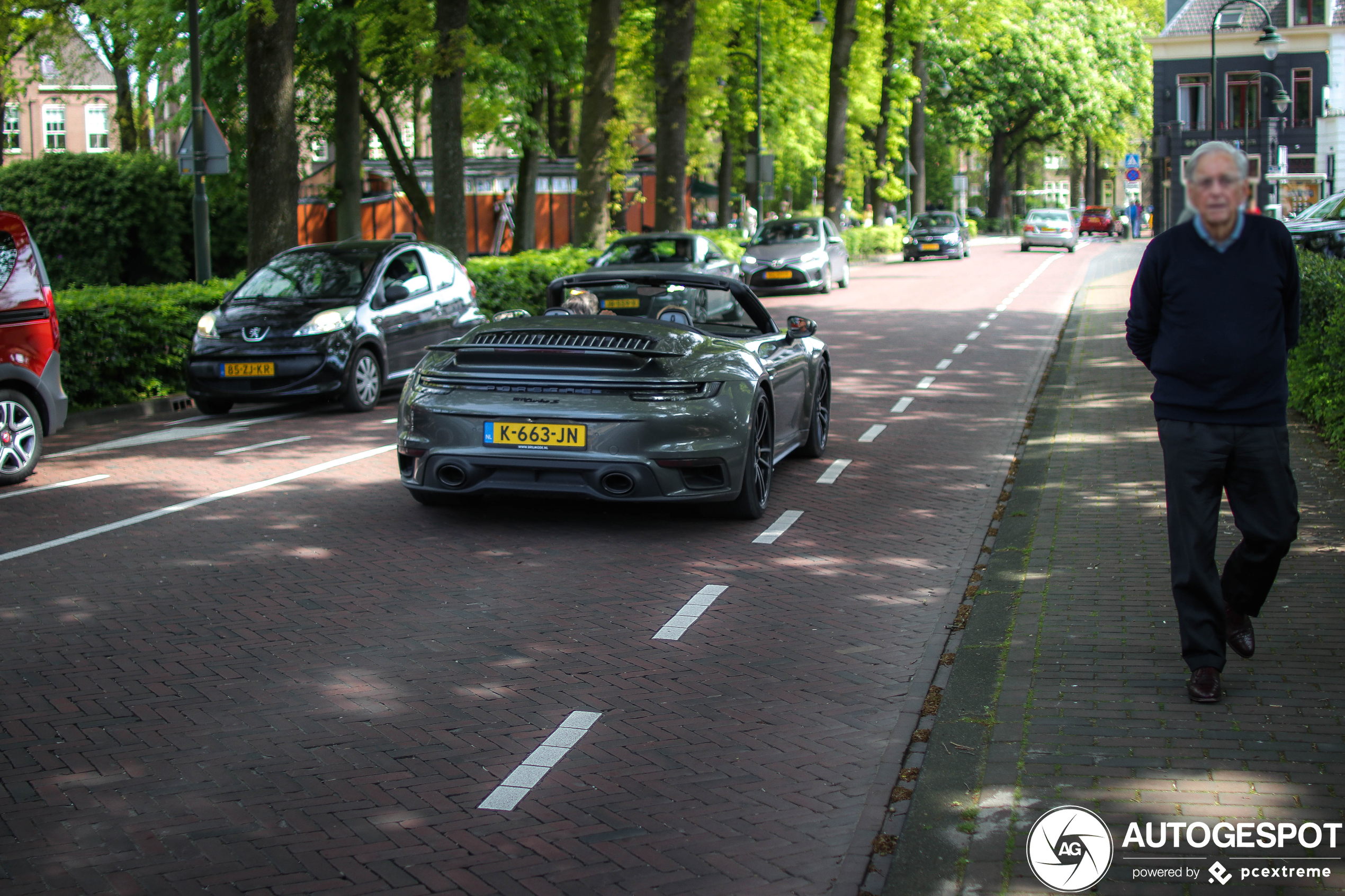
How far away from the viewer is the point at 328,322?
43.4 feet

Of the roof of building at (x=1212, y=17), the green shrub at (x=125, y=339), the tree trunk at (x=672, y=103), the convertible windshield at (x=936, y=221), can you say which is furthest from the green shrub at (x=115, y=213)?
the roof of building at (x=1212, y=17)

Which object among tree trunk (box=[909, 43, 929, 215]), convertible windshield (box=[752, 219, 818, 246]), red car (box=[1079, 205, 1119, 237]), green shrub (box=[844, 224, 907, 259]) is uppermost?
tree trunk (box=[909, 43, 929, 215])

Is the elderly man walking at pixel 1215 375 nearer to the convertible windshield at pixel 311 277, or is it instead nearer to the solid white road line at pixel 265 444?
the solid white road line at pixel 265 444

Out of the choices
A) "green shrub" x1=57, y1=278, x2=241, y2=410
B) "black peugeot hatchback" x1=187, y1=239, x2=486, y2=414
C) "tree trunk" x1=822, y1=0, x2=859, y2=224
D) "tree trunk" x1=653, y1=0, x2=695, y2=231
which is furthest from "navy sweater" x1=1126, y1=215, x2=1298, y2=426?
"tree trunk" x1=822, y1=0, x2=859, y2=224

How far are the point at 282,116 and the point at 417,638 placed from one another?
12119 mm

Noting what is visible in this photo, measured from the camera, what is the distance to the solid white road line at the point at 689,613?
19.5ft

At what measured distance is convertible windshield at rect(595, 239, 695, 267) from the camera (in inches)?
822

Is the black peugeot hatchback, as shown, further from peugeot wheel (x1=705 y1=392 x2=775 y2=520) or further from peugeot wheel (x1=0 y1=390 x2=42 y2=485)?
peugeot wheel (x1=705 y1=392 x2=775 y2=520)

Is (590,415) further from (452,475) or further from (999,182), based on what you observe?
(999,182)

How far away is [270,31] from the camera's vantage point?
16.4 m

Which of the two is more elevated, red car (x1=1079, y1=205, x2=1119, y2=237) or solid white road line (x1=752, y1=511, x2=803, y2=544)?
red car (x1=1079, y1=205, x2=1119, y2=237)

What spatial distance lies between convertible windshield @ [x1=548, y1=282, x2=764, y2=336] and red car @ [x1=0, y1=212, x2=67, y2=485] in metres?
3.61

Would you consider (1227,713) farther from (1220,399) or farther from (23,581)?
(23,581)

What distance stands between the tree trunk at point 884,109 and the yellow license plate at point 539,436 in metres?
39.9
